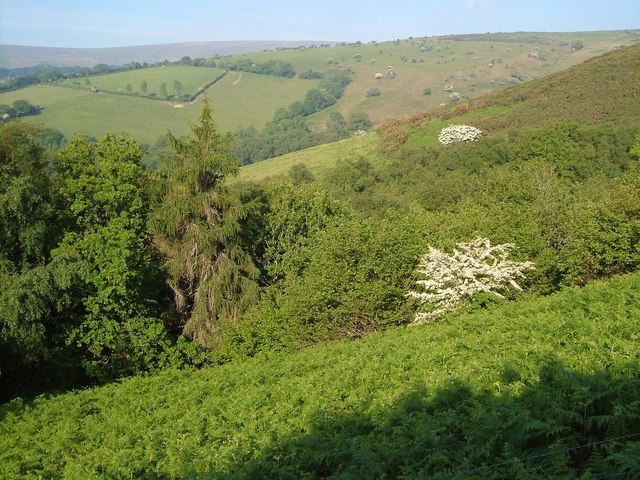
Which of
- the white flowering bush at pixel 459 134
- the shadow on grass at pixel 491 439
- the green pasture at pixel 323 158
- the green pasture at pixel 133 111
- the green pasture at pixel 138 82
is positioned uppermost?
the green pasture at pixel 138 82

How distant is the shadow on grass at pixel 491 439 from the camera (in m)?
7.13

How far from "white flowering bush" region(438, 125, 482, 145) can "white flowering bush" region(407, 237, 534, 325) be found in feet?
202

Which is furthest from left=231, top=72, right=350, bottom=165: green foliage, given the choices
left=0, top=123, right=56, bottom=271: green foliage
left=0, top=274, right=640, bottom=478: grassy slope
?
left=0, top=274, right=640, bottom=478: grassy slope

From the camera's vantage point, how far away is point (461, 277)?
20.4 meters

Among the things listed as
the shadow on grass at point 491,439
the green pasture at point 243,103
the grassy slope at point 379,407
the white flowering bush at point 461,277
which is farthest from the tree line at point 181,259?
the green pasture at point 243,103

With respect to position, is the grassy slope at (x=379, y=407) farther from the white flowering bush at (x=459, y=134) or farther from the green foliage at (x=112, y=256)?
the white flowering bush at (x=459, y=134)

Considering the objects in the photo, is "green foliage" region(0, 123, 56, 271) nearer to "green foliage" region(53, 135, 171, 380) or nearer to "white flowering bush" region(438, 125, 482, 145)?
"green foliage" region(53, 135, 171, 380)

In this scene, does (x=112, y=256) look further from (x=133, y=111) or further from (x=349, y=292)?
(x=133, y=111)

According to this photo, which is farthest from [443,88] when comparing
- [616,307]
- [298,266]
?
[616,307]

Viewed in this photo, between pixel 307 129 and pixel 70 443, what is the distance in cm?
15423

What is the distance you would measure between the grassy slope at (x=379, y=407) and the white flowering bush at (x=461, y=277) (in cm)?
192

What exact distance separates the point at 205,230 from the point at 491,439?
60.5ft

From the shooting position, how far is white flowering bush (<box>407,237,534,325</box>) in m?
19.8

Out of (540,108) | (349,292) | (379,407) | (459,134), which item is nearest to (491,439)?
(379,407)
